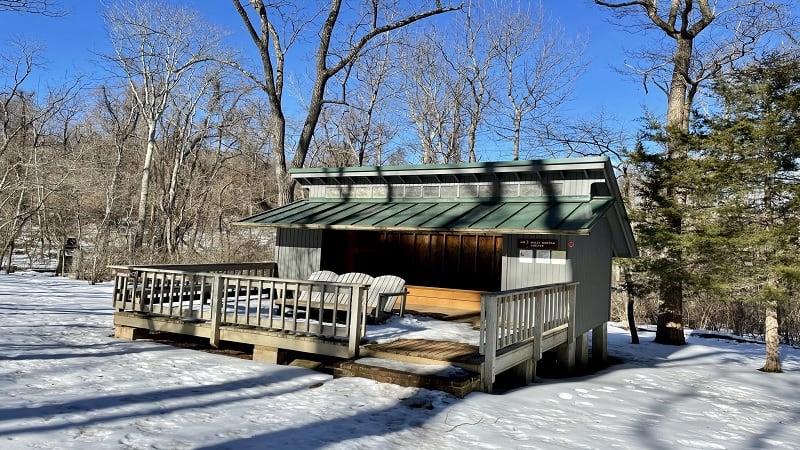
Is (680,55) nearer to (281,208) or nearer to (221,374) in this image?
(281,208)

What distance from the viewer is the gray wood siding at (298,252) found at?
12359 millimetres

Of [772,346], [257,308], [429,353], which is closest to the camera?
[429,353]

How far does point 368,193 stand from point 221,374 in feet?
23.0

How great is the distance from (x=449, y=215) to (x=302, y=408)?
5996 millimetres

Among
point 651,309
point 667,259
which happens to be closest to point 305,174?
point 667,259

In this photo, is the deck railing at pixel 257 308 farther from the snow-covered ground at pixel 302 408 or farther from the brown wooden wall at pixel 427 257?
the brown wooden wall at pixel 427 257

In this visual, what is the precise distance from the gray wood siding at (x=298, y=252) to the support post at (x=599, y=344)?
262 inches

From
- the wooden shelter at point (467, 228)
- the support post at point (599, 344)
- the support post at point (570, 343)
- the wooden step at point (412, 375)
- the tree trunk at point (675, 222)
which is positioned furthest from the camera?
the tree trunk at point (675, 222)

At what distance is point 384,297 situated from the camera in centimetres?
956

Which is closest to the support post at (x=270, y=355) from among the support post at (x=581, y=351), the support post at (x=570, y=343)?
the support post at (x=570, y=343)

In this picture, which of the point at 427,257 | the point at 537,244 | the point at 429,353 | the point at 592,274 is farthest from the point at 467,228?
the point at 427,257

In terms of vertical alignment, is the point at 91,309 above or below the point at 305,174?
below

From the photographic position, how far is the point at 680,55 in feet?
51.1

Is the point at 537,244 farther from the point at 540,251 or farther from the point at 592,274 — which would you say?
the point at 592,274
